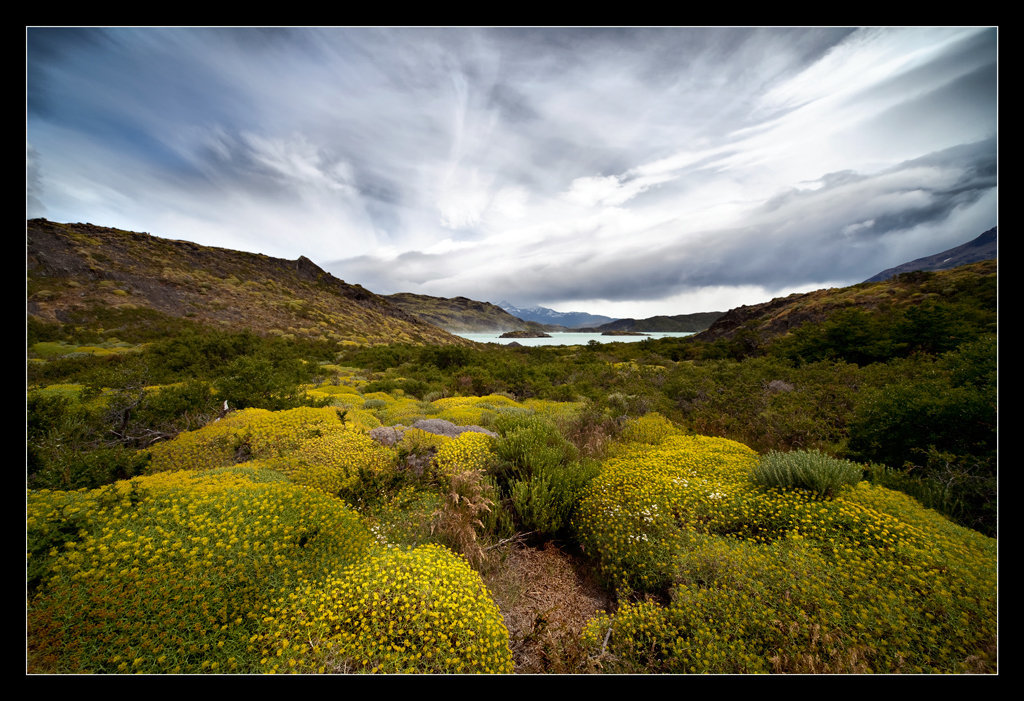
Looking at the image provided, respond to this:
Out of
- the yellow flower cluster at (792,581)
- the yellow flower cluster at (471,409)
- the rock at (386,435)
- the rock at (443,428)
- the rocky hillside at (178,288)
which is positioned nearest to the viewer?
the yellow flower cluster at (792,581)

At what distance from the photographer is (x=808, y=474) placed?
4.12 meters

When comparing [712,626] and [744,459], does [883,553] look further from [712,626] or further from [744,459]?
[744,459]

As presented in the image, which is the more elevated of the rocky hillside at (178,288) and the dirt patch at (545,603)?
the rocky hillside at (178,288)

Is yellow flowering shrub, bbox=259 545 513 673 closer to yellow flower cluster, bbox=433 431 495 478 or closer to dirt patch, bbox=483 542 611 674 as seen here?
dirt patch, bbox=483 542 611 674

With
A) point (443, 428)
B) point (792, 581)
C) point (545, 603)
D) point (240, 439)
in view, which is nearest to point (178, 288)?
point (240, 439)

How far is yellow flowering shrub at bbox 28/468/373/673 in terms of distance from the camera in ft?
6.31

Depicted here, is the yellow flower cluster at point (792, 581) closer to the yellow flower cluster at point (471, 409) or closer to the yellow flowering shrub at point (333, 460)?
the yellow flowering shrub at point (333, 460)

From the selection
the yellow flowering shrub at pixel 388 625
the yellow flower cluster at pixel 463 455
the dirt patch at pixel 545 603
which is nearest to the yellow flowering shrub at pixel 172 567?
the yellow flowering shrub at pixel 388 625

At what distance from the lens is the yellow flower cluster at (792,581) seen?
221cm

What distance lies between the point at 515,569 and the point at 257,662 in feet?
7.72

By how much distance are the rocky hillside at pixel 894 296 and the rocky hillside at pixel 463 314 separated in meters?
119
